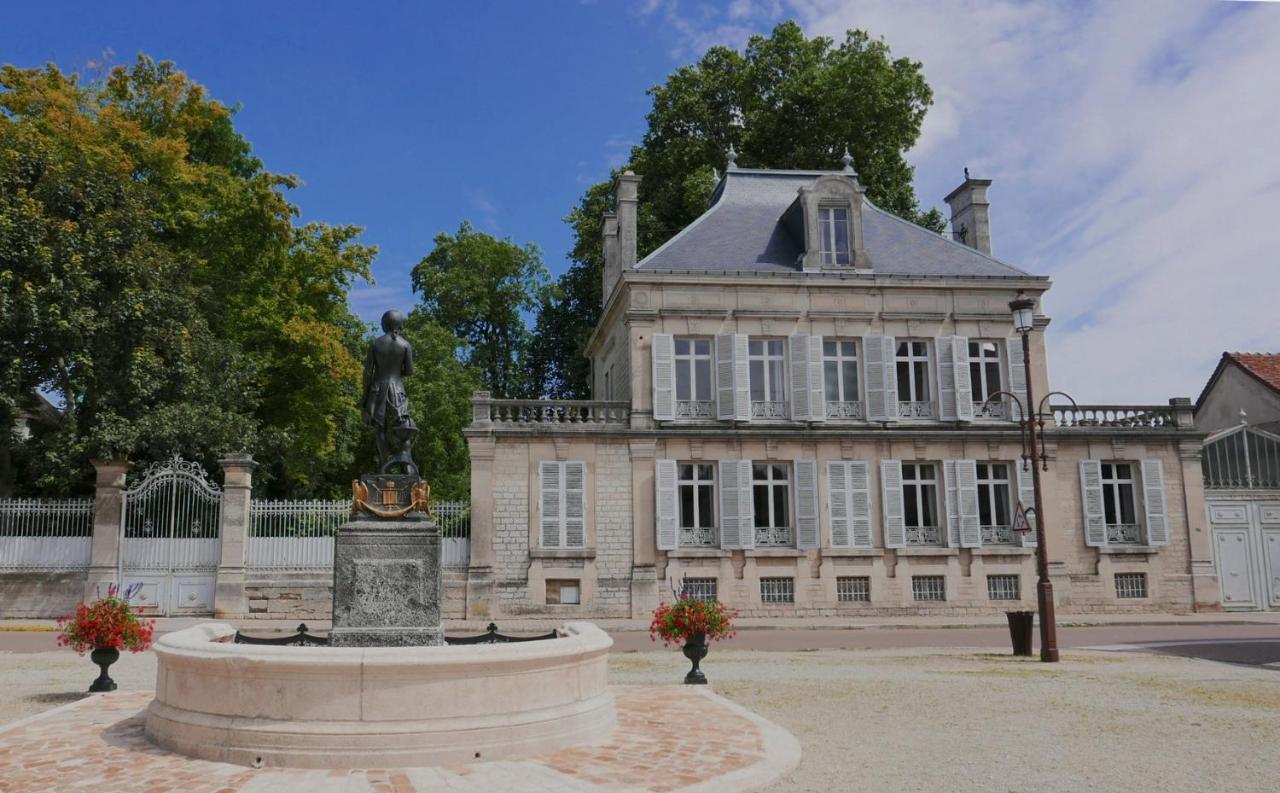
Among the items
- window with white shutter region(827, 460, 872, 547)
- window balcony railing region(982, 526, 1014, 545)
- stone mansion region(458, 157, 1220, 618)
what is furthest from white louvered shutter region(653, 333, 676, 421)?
window balcony railing region(982, 526, 1014, 545)

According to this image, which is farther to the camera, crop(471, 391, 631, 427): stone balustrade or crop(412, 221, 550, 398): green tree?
crop(412, 221, 550, 398): green tree

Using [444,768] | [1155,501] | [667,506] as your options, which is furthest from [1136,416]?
[444,768]

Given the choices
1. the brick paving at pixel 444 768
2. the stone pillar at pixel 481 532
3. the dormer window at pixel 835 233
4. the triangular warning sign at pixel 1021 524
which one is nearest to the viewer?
the brick paving at pixel 444 768

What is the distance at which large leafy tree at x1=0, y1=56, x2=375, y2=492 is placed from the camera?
65.3ft

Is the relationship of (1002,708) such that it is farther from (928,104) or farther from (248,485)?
(928,104)

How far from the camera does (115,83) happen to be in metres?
24.8

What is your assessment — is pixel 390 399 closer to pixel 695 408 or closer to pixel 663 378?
pixel 663 378

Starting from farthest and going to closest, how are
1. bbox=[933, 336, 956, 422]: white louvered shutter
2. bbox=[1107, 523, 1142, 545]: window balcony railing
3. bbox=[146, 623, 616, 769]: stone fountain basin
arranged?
1. bbox=[1107, 523, 1142, 545]: window balcony railing
2. bbox=[933, 336, 956, 422]: white louvered shutter
3. bbox=[146, 623, 616, 769]: stone fountain basin

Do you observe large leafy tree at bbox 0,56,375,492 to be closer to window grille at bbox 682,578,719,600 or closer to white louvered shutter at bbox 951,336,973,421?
window grille at bbox 682,578,719,600

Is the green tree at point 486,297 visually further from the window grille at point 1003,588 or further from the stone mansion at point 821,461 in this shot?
the window grille at point 1003,588

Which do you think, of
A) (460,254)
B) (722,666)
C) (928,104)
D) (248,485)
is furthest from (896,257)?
(460,254)

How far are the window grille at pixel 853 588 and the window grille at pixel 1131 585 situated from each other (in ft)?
20.4

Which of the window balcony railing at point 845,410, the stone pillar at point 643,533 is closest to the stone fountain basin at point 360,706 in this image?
the stone pillar at point 643,533

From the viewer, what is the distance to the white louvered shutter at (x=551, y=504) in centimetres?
2145
